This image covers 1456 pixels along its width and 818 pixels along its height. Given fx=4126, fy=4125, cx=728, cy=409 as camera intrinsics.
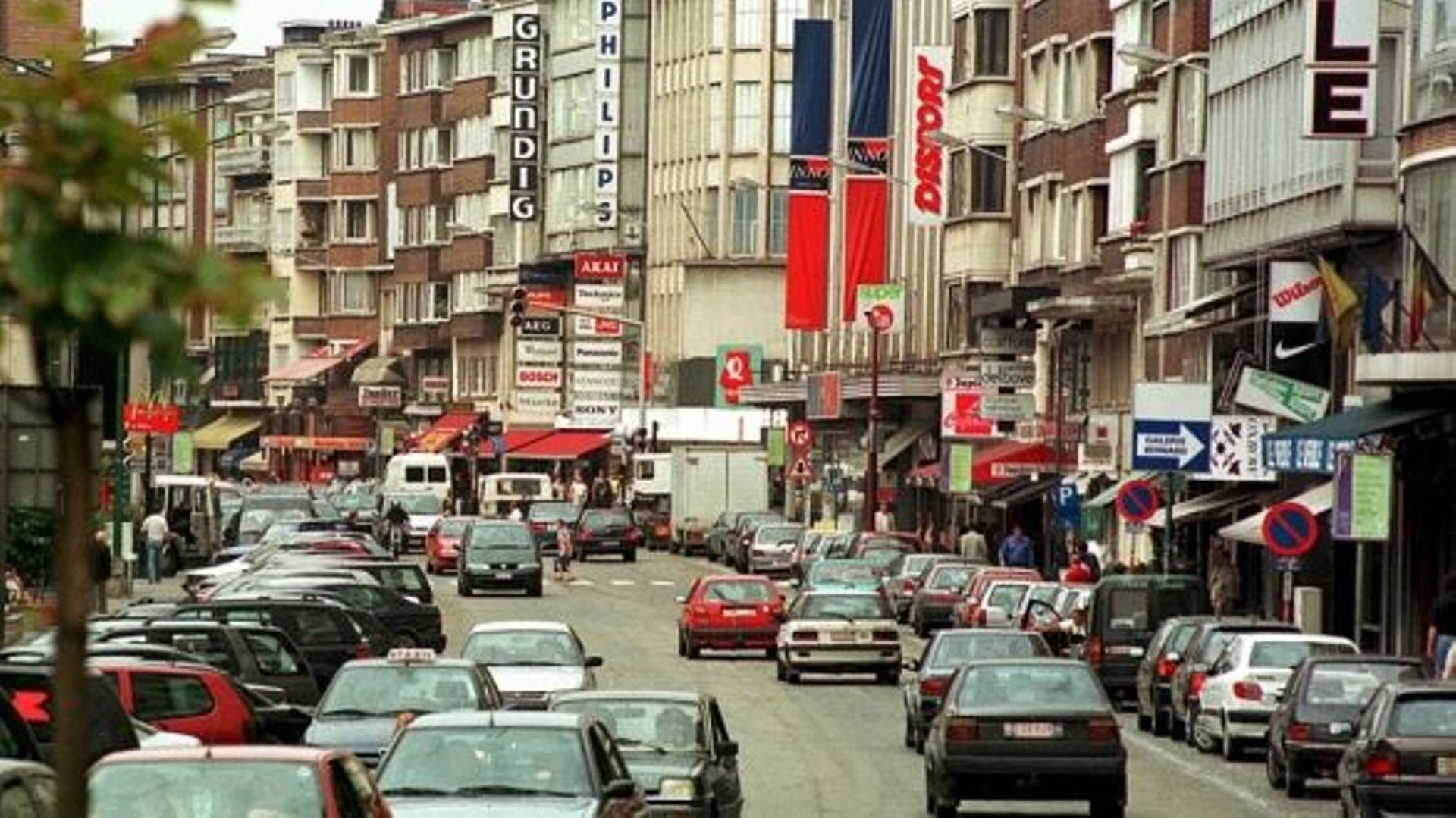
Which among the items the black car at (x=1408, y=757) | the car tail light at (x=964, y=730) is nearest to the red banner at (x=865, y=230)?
the car tail light at (x=964, y=730)

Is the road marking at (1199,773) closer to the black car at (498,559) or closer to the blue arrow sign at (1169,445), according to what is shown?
the blue arrow sign at (1169,445)

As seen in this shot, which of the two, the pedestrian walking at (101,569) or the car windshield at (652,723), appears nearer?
the car windshield at (652,723)

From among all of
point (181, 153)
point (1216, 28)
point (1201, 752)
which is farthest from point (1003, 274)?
point (181, 153)

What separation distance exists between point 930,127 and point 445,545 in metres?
15.8

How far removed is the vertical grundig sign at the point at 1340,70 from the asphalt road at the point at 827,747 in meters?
7.77

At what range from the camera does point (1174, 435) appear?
2110 inches

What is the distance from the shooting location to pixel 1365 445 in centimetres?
5106

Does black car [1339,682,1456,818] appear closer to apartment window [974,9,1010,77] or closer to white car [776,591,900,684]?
white car [776,591,900,684]

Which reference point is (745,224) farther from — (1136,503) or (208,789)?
(208,789)

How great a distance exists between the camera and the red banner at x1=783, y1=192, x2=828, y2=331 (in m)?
114

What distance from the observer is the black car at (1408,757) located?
1116 inches

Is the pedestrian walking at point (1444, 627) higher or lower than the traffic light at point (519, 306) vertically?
lower

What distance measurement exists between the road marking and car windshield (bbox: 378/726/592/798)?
13.9 meters

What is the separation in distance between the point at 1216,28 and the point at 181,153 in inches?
2211
